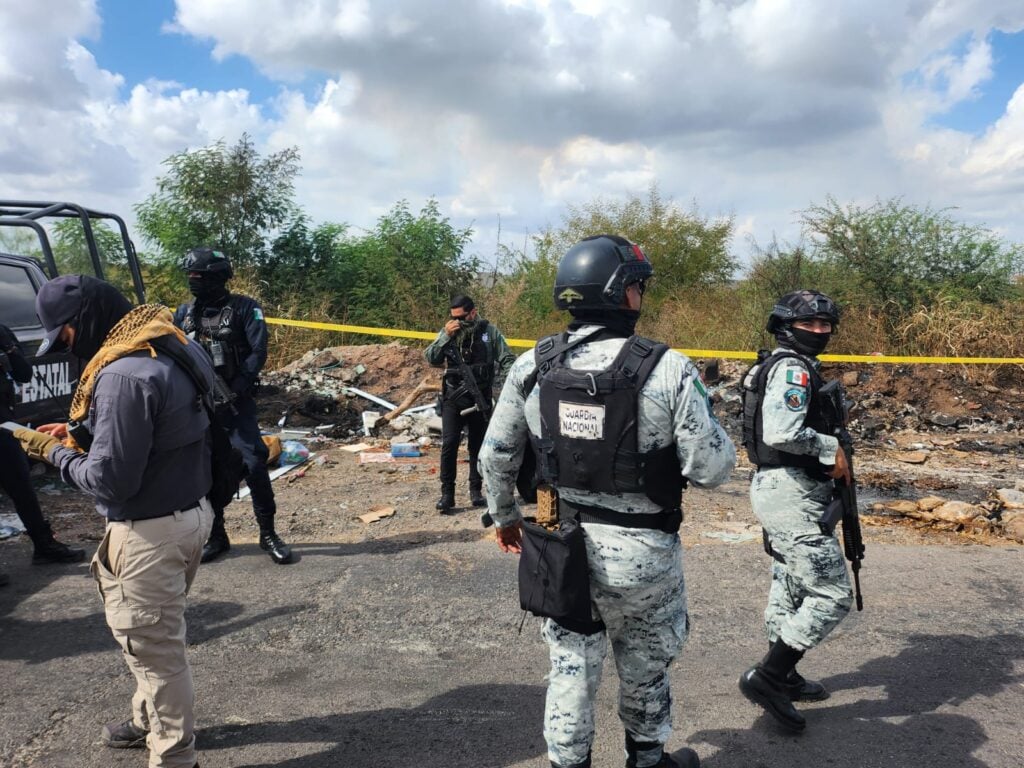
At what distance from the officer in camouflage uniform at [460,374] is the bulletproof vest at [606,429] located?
148 inches

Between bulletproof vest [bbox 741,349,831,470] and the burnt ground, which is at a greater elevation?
bulletproof vest [bbox 741,349,831,470]

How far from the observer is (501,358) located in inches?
243

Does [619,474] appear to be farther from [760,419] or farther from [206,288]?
[206,288]

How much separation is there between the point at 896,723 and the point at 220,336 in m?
4.06

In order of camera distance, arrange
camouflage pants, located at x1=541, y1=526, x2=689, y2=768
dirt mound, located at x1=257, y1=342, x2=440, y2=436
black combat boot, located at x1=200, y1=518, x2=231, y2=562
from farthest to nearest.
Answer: dirt mound, located at x1=257, y1=342, x2=440, y2=436
black combat boot, located at x1=200, y1=518, x2=231, y2=562
camouflage pants, located at x1=541, y1=526, x2=689, y2=768

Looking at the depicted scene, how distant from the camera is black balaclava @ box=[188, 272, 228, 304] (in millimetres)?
4495

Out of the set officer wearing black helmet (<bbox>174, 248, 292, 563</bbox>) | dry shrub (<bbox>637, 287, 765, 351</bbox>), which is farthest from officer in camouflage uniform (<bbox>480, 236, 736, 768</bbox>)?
dry shrub (<bbox>637, 287, 765, 351</bbox>)

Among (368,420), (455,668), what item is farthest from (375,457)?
(455,668)

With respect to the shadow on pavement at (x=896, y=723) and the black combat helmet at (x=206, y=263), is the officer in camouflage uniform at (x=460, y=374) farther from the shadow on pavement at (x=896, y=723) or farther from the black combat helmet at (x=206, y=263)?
the shadow on pavement at (x=896, y=723)

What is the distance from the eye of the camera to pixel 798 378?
116 inches

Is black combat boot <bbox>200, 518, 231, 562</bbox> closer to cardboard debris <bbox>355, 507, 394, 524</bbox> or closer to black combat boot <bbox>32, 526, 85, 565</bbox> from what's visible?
black combat boot <bbox>32, 526, 85, 565</bbox>

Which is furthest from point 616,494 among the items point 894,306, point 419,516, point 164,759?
point 894,306

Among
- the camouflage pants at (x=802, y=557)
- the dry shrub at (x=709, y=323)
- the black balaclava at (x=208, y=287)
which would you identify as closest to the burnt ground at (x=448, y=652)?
the camouflage pants at (x=802, y=557)

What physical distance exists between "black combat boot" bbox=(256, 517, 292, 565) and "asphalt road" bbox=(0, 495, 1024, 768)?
3.5 inches
